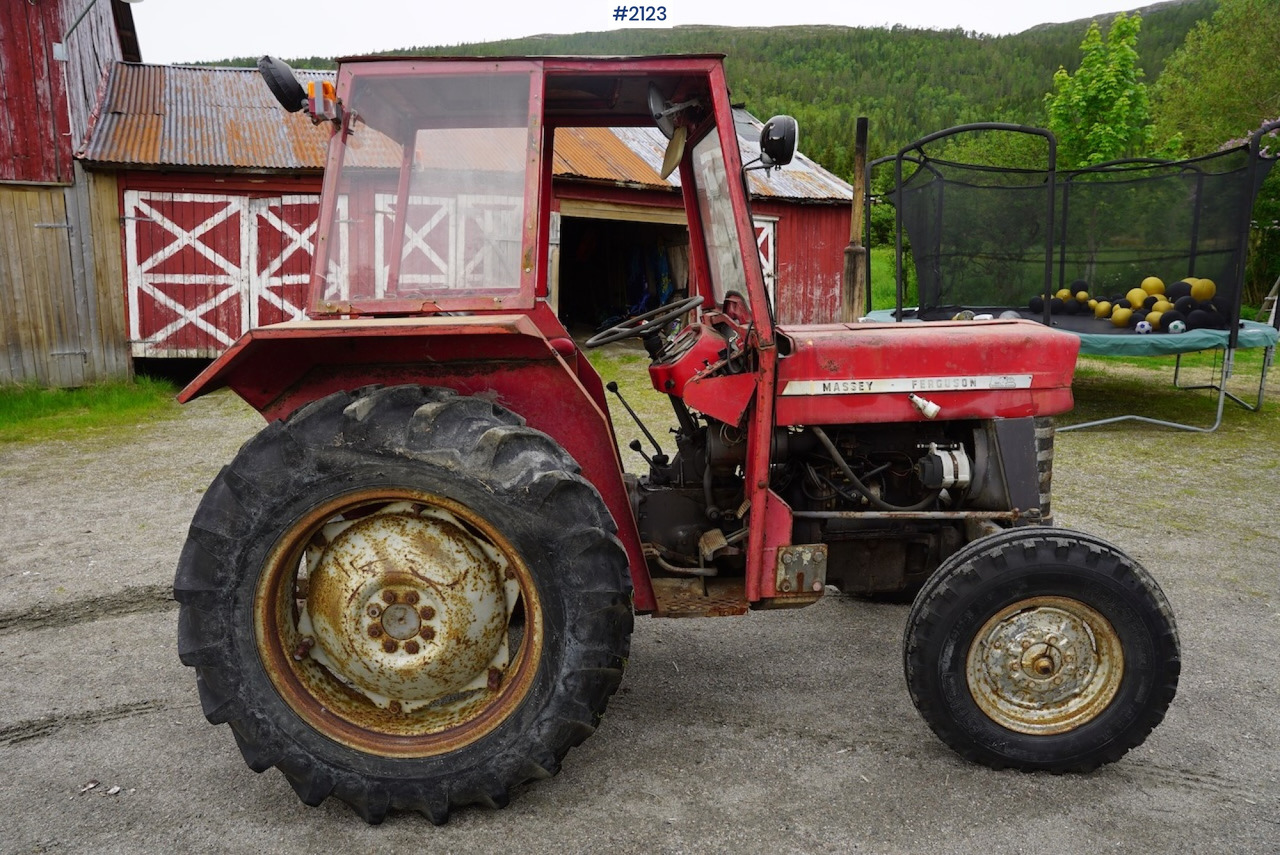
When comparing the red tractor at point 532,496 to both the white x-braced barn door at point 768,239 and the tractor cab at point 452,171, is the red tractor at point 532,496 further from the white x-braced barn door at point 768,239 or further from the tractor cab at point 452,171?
the white x-braced barn door at point 768,239

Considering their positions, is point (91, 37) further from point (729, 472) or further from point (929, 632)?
point (929, 632)

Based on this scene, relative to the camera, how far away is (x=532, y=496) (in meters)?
2.40

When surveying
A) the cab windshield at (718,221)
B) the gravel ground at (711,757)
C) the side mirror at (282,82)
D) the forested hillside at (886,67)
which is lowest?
the gravel ground at (711,757)

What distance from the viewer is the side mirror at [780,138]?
8.43 ft

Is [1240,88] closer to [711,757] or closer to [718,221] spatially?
[718,221]

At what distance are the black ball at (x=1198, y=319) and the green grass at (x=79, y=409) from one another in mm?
10487

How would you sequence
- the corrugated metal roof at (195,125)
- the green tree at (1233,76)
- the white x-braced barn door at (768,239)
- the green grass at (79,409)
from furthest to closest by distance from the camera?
the green tree at (1233,76) → the white x-braced barn door at (768,239) → the corrugated metal roof at (195,125) → the green grass at (79,409)

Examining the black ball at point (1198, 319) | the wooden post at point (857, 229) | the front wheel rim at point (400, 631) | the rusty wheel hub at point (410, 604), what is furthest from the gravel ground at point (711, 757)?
the black ball at point (1198, 319)

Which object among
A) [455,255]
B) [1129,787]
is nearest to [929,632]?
[1129,787]

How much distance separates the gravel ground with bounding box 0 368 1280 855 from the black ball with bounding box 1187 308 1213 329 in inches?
189

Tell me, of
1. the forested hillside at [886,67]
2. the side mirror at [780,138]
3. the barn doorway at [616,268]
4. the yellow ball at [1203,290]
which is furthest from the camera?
the forested hillside at [886,67]

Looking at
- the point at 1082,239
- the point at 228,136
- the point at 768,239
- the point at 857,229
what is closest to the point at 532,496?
the point at 857,229

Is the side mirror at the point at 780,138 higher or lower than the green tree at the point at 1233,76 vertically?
lower

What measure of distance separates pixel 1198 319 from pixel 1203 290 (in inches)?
18.6
